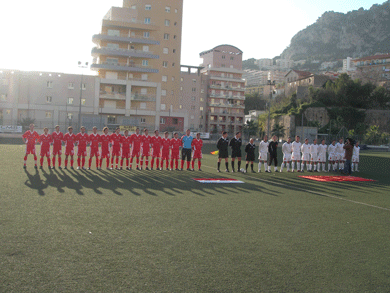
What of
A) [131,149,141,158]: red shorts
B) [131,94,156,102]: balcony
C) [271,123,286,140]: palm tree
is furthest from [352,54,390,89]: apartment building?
[131,149,141,158]: red shorts

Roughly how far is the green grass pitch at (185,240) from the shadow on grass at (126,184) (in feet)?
0.29

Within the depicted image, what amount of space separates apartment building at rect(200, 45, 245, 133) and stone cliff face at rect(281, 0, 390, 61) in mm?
81333

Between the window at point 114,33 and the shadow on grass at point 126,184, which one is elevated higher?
the window at point 114,33

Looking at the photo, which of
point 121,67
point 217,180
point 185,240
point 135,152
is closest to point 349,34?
point 121,67

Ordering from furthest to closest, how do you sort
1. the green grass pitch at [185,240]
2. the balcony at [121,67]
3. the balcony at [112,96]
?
the balcony at [121,67], the balcony at [112,96], the green grass pitch at [185,240]

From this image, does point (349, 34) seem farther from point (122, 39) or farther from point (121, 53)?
point (121, 53)

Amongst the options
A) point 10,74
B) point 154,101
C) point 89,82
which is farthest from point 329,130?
point 10,74

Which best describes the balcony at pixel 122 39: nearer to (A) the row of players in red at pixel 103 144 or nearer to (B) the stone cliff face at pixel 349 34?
(A) the row of players in red at pixel 103 144

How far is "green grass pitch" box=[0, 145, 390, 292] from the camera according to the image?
471 cm

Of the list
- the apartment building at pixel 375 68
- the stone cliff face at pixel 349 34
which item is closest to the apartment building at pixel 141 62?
the apartment building at pixel 375 68

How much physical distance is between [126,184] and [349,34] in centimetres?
17566

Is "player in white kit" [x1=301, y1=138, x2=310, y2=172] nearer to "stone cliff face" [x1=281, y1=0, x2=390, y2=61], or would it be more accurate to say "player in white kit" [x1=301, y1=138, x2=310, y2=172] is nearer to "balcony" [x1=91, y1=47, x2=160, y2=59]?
"balcony" [x1=91, y1=47, x2=160, y2=59]

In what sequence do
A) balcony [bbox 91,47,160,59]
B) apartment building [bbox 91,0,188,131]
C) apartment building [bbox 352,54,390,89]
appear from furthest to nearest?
1. apartment building [bbox 352,54,390,89]
2. apartment building [bbox 91,0,188,131]
3. balcony [bbox 91,47,160,59]

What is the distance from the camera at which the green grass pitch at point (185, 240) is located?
186 inches
